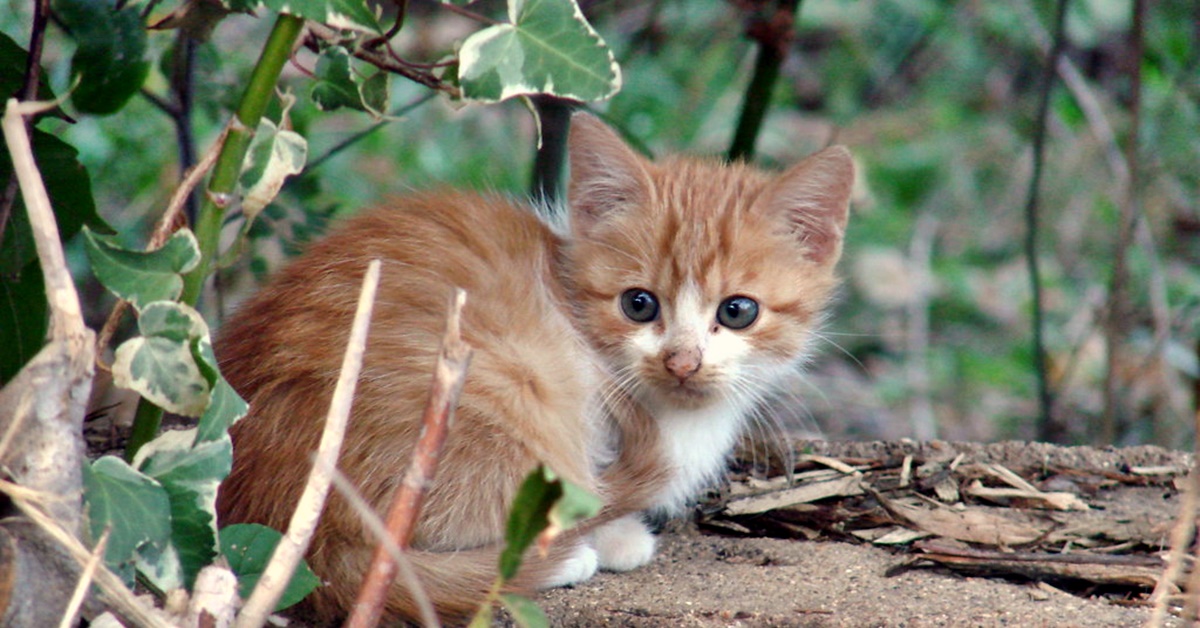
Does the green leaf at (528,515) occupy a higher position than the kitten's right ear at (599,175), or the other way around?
the kitten's right ear at (599,175)

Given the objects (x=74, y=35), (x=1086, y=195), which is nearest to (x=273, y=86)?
(x=74, y=35)

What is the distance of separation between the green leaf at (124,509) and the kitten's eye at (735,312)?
1331 mm

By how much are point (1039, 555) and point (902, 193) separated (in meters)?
3.82

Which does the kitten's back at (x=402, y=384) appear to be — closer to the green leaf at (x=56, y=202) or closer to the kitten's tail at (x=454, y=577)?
the kitten's tail at (x=454, y=577)

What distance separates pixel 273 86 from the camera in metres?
1.83

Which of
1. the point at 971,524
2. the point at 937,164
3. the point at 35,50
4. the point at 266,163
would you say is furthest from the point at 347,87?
the point at 937,164

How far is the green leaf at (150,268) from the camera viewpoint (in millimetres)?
1677

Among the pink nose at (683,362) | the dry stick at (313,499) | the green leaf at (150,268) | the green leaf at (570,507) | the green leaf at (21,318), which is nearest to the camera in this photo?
the green leaf at (570,507)

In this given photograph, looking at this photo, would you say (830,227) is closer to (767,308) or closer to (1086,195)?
(767,308)

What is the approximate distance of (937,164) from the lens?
5945 mm

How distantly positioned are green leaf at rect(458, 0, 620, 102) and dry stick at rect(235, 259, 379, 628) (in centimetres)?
40

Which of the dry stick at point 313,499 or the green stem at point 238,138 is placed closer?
the dry stick at point 313,499

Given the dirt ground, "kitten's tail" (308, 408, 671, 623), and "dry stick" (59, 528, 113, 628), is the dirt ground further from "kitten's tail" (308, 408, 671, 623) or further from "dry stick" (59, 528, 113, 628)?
"dry stick" (59, 528, 113, 628)

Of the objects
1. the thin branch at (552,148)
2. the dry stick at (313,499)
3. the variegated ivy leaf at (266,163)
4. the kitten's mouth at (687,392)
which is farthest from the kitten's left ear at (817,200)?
the dry stick at (313,499)
